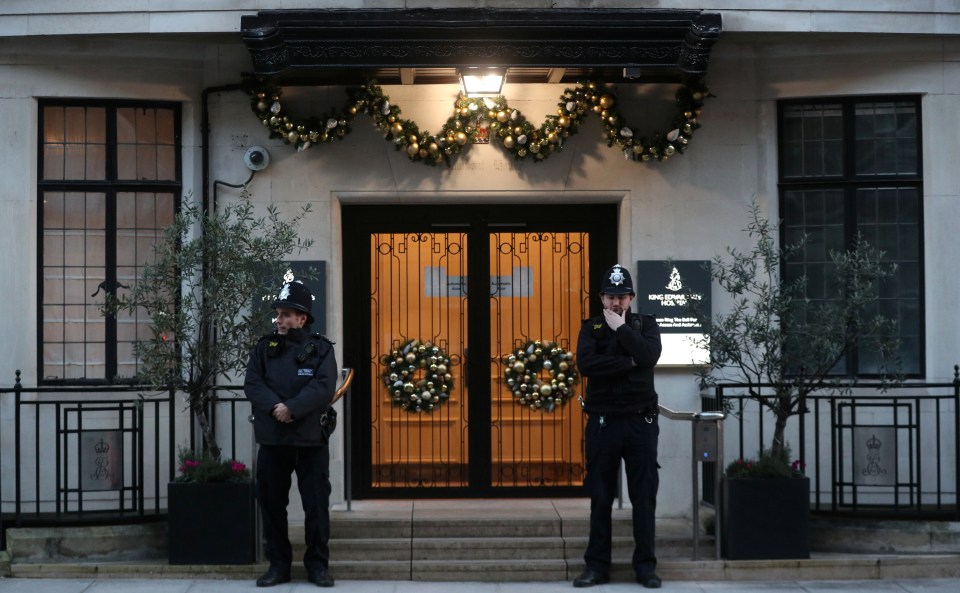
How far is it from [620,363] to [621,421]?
40cm

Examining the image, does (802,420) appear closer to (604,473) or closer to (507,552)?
(604,473)

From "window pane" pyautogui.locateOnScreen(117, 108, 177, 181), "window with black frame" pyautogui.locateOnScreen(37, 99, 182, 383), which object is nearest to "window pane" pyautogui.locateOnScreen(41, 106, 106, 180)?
"window with black frame" pyautogui.locateOnScreen(37, 99, 182, 383)

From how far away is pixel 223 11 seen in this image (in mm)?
9578

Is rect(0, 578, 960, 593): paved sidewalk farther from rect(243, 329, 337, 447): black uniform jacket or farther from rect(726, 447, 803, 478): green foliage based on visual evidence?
rect(243, 329, 337, 447): black uniform jacket

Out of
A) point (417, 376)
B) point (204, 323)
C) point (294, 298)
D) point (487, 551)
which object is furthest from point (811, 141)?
point (204, 323)

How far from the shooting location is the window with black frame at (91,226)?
1010cm

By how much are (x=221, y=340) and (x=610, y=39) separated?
349 centimetres

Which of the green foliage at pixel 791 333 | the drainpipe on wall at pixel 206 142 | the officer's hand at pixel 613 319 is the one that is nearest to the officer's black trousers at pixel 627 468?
the officer's hand at pixel 613 319

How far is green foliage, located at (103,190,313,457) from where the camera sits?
28.3 ft

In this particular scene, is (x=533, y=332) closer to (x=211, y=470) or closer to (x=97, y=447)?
(x=211, y=470)

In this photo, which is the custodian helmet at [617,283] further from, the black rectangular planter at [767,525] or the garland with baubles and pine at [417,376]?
the garland with baubles and pine at [417,376]

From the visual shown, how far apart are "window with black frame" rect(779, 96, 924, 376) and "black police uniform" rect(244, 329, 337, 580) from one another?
4188 millimetres

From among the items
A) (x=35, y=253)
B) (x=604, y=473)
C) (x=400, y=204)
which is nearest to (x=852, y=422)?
(x=604, y=473)

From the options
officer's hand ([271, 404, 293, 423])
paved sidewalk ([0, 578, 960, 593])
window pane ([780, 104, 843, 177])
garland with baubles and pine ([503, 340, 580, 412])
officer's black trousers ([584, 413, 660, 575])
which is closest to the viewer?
officer's hand ([271, 404, 293, 423])
